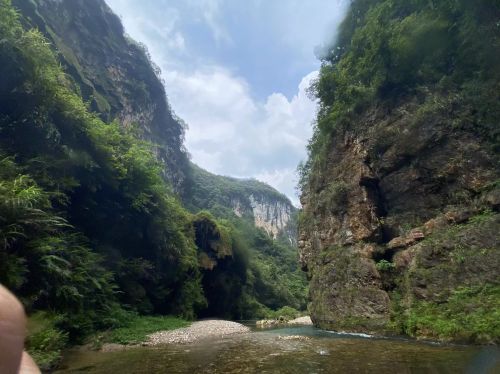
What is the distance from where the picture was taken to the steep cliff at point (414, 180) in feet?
44.7

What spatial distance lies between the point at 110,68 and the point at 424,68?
2077 inches

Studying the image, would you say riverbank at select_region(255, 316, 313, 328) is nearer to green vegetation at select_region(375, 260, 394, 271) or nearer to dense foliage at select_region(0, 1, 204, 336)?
dense foliage at select_region(0, 1, 204, 336)

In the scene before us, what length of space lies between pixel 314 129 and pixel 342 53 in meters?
6.46

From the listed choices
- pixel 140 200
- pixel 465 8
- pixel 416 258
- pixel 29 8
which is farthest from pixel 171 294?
pixel 29 8

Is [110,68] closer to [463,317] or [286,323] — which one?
[286,323]

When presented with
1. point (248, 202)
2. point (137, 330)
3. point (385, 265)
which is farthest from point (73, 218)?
point (248, 202)

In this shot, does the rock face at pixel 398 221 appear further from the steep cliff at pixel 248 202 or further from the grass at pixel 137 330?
the steep cliff at pixel 248 202

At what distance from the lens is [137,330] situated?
18672 mm

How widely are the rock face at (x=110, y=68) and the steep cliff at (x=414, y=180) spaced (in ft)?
89.2

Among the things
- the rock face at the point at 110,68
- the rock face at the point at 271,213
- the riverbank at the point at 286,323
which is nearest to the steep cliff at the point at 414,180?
the riverbank at the point at 286,323

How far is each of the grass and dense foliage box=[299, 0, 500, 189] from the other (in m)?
15.0

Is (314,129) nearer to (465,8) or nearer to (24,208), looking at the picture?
(465,8)

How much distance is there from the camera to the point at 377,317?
54.2ft

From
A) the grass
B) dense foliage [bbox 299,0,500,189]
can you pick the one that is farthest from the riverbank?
dense foliage [bbox 299,0,500,189]
